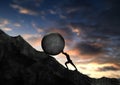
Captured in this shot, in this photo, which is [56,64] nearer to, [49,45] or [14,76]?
[49,45]

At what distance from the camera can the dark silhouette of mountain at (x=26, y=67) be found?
2009 centimetres

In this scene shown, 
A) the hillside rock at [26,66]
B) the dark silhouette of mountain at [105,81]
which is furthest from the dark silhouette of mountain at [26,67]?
the dark silhouette of mountain at [105,81]

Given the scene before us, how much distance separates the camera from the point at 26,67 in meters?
21.0

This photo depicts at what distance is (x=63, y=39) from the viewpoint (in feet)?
73.8

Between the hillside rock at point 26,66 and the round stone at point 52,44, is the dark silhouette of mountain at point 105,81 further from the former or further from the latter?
the round stone at point 52,44

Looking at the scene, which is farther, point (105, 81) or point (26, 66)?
point (105, 81)

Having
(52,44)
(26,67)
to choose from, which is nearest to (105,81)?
(52,44)

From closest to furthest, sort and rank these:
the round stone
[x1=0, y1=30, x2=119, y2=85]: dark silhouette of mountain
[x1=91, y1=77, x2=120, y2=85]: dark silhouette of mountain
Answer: [x1=0, y1=30, x2=119, y2=85]: dark silhouette of mountain < the round stone < [x1=91, y1=77, x2=120, y2=85]: dark silhouette of mountain

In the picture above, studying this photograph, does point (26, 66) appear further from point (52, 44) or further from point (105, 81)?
point (105, 81)

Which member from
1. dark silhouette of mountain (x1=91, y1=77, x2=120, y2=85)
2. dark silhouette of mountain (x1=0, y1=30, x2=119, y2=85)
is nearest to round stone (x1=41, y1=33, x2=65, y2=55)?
dark silhouette of mountain (x1=0, y1=30, x2=119, y2=85)

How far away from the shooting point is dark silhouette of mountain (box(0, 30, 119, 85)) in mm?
20094

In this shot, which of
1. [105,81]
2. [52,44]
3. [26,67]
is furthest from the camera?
[105,81]

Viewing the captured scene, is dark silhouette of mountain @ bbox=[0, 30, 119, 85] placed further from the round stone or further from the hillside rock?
the round stone

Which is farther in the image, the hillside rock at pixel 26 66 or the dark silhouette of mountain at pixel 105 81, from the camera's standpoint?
the dark silhouette of mountain at pixel 105 81
